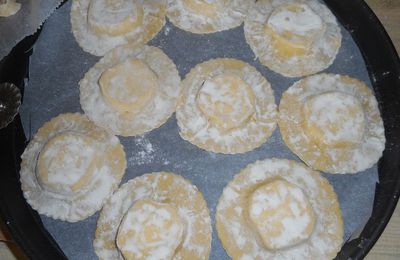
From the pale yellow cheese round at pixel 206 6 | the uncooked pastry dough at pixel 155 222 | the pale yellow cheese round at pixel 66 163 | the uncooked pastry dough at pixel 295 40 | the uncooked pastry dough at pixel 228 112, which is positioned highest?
the pale yellow cheese round at pixel 206 6

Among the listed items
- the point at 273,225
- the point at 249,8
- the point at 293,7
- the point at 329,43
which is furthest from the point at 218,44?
the point at 273,225

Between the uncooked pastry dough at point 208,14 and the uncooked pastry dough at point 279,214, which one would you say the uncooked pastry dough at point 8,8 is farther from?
the uncooked pastry dough at point 279,214

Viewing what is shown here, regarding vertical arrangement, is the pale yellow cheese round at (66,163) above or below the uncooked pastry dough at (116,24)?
below

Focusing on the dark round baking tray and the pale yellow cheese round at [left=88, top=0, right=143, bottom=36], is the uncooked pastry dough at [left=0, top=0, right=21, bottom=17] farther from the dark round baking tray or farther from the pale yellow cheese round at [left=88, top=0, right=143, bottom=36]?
the pale yellow cheese round at [left=88, top=0, right=143, bottom=36]

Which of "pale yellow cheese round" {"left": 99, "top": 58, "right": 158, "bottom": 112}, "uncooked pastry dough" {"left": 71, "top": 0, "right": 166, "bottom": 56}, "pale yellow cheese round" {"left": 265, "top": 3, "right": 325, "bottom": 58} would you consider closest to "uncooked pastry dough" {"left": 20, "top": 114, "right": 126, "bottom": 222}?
"pale yellow cheese round" {"left": 99, "top": 58, "right": 158, "bottom": 112}

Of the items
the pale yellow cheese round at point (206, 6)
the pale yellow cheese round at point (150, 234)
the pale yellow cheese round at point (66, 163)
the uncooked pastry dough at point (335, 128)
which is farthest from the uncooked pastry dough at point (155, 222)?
the pale yellow cheese round at point (206, 6)

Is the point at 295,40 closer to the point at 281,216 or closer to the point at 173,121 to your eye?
the point at 173,121

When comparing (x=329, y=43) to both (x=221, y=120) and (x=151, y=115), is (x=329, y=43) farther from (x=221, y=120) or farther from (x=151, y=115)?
(x=151, y=115)
